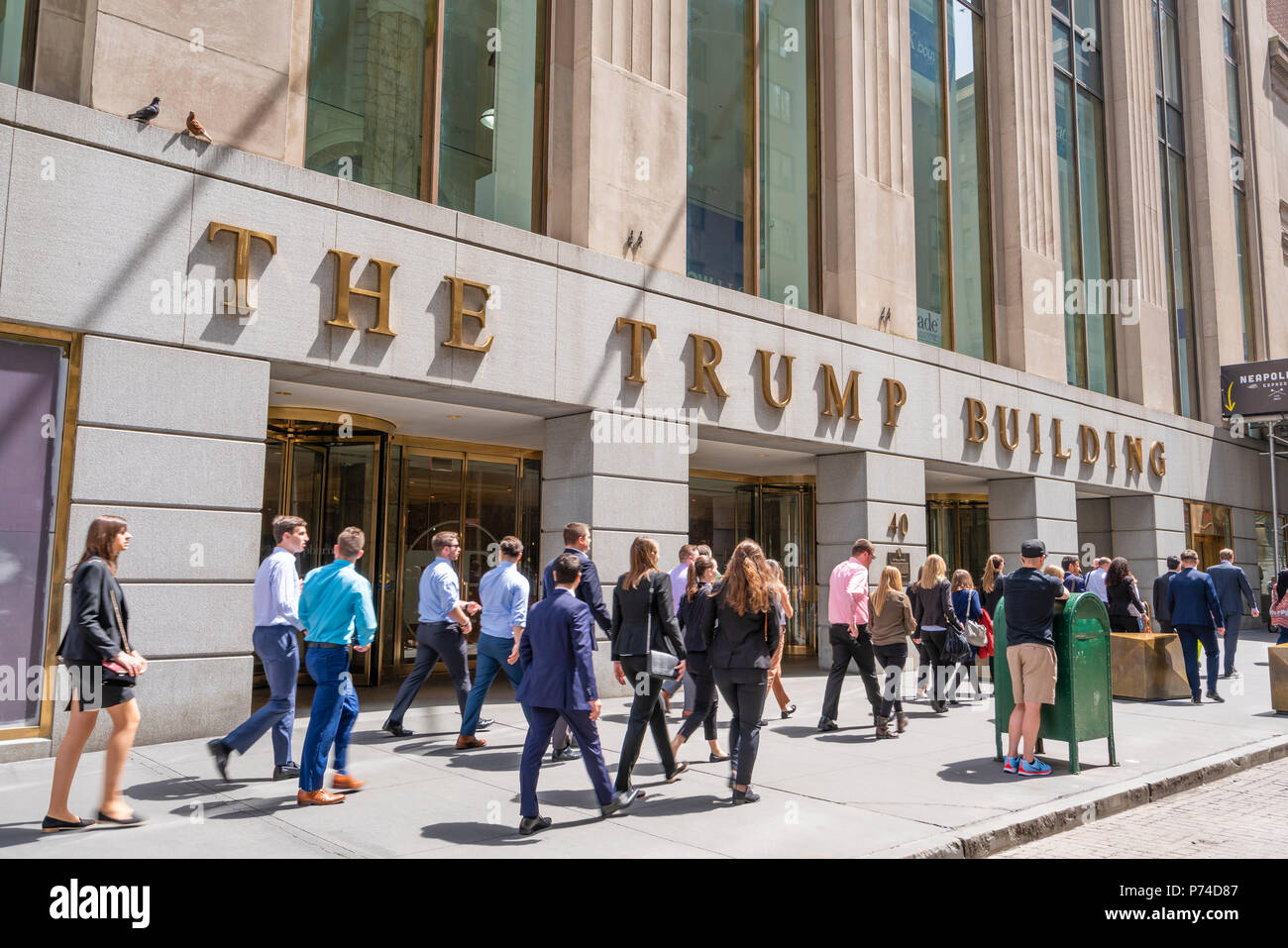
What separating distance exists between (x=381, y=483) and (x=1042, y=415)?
520 inches

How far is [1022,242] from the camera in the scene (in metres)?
18.8

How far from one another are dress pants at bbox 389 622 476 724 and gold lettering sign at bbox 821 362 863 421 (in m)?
7.84

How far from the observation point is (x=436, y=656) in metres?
8.46

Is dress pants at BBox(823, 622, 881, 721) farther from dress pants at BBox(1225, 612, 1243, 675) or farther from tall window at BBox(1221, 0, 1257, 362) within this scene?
tall window at BBox(1221, 0, 1257, 362)

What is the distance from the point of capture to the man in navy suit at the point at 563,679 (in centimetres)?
569

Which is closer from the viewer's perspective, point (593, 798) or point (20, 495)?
point (593, 798)

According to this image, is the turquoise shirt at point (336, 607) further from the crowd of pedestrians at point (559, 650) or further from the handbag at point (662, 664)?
the handbag at point (662, 664)

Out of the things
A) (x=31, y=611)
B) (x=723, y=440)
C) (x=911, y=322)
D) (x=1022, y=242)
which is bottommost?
(x=31, y=611)

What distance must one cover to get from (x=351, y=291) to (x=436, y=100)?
335cm

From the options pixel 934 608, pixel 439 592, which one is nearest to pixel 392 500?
pixel 439 592

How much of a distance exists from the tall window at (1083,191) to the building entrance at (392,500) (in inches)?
520

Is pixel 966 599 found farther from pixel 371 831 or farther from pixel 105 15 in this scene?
pixel 105 15

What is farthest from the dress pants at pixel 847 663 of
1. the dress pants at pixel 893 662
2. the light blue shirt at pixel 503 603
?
the light blue shirt at pixel 503 603
